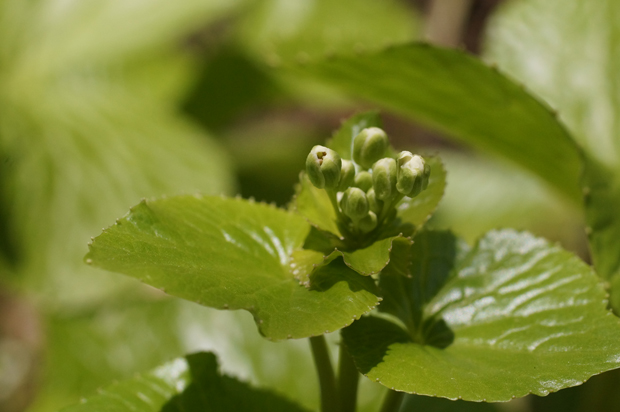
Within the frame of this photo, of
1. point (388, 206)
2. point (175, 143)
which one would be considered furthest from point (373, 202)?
point (175, 143)

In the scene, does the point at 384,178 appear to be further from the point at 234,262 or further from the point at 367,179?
the point at 234,262

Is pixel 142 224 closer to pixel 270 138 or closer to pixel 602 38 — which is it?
pixel 602 38

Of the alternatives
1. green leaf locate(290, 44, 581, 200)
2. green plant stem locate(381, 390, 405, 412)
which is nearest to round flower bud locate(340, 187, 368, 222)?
green plant stem locate(381, 390, 405, 412)

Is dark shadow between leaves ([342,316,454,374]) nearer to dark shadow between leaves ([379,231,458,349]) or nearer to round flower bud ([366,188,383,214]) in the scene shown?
dark shadow between leaves ([379,231,458,349])

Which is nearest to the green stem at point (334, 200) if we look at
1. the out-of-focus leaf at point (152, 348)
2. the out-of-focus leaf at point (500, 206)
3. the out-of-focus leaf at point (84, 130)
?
the out-of-focus leaf at point (152, 348)

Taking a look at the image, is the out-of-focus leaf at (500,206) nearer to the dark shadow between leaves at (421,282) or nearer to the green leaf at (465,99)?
the green leaf at (465,99)

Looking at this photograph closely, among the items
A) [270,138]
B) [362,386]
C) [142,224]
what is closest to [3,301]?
[270,138]

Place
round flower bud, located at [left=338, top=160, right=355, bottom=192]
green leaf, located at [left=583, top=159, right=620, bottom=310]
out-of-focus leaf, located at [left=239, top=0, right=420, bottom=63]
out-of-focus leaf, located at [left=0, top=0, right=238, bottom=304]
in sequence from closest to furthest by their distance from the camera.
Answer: round flower bud, located at [left=338, top=160, right=355, bottom=192], green leaf, located at [left=583, top=159, right=620, bottom=310], out-of-focus leaf, located at [left=0, top=0, right=238, bottom=304], out-of-focus leaf, located at [left=239, top=0, right=420, bottom=63]
